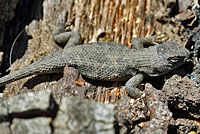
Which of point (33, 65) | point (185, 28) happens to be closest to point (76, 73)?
point (33, 65)

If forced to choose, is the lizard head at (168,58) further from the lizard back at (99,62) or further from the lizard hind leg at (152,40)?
the lizard hind leg at (152,40)

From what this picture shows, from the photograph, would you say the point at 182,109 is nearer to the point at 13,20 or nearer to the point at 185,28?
the point at 185,28

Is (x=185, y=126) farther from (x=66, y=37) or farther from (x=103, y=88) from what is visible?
(x=66, y=37)

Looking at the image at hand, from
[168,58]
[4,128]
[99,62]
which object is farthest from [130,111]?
[4,128]

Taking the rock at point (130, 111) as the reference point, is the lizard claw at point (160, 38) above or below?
above

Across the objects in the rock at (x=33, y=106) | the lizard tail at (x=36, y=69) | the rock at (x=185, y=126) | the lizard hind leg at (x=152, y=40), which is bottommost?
the rock at (x=185, y=126)

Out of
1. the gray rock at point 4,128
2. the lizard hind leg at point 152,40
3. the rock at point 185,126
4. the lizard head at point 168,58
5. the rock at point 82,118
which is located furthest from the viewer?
the lizard hind leg at point 152,40

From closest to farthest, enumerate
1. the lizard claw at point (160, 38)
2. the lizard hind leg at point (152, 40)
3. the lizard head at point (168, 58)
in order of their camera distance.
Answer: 1. the lizard head at point (168, 58)
2. the lizard hind leg at point (152, 40)
3. the lizard claw at point (160, 38)

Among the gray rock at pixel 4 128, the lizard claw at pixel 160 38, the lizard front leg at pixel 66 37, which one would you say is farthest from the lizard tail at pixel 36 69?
the lizard claw at pixel 160 38
